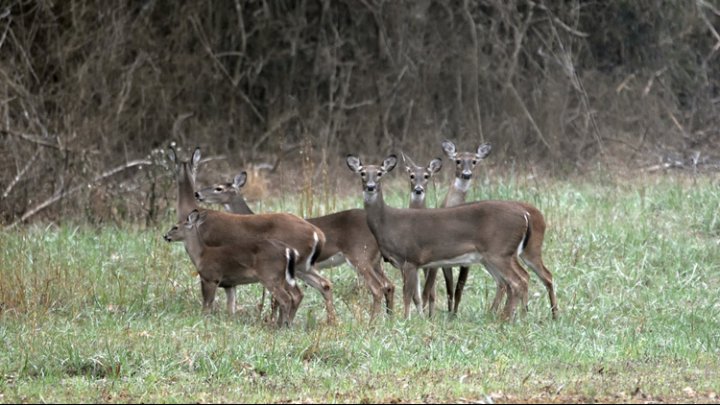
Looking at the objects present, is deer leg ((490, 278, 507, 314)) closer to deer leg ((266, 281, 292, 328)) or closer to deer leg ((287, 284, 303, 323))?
deer leg ((287, 284, 303, 323))

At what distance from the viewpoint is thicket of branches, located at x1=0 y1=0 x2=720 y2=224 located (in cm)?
1877

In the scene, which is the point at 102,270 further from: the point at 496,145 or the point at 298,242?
the point at 496,145

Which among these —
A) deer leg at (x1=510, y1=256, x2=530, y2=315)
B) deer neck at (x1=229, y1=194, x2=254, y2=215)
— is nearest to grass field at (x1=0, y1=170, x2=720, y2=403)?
deer leg at (x1=510, y1=256, x2=530, y2=315)

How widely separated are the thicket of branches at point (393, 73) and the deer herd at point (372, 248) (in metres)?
7.45

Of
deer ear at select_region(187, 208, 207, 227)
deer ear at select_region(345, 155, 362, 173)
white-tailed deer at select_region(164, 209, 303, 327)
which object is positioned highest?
deer ear at select_region(345, 155, 362, 173)

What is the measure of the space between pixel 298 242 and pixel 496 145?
32.0 feet

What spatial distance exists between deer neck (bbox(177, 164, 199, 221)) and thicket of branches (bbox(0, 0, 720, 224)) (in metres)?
6.56

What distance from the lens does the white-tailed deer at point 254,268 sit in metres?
9.95

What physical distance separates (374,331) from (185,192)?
3008 millimetres

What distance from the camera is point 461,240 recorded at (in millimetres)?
10484

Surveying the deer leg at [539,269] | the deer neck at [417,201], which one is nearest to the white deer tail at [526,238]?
the deer leg at [539,269]

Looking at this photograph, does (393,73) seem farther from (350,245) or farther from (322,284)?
(322,284)

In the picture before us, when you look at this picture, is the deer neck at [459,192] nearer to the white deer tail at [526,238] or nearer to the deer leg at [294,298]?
the white deer tail at [526,238]

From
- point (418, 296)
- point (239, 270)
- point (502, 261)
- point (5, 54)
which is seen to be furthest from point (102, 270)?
point (5, 54)
